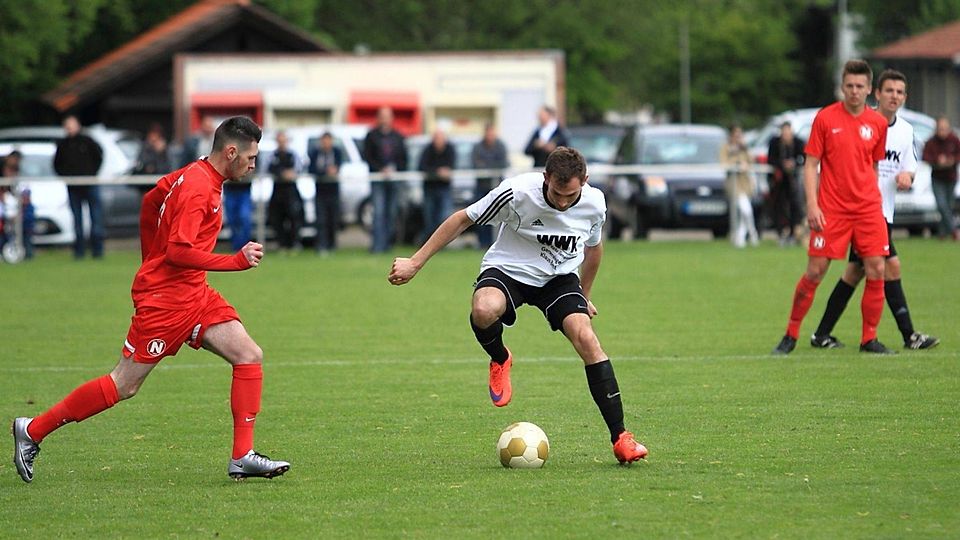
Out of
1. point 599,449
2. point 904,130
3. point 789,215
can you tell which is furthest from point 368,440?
point 789,215

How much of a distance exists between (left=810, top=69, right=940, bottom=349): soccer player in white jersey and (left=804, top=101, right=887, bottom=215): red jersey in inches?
10.5

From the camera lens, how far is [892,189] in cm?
1207

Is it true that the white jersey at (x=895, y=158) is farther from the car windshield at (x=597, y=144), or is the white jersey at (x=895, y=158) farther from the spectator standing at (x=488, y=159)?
the car windshield at (x=597, y=144)

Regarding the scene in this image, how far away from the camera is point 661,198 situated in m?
25.9

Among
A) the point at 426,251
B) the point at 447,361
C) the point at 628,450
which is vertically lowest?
the point at 447,361

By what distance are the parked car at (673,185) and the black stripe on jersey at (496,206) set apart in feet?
56.4

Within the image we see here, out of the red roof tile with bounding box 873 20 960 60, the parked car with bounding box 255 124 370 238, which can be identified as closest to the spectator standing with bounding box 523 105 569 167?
the parked car with bounding box 255 124 370 238

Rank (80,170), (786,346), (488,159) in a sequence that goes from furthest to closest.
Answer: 1. (488,159)
2. (80,170)
3. (786,346)

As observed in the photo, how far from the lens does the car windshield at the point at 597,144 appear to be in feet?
107

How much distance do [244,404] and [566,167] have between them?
1904 mm

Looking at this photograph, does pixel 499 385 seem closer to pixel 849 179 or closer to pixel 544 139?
pixel 849 179

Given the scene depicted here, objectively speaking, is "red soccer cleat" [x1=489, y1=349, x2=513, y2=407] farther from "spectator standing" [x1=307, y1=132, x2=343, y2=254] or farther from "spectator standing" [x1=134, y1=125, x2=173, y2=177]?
"spectator standing" [x1=134, y1=125, x2=173, y2=177]

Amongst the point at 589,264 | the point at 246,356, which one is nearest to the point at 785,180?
the point at 589,264

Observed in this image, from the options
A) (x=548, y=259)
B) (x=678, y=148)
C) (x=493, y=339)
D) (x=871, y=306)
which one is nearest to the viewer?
(x=548, y=259)
